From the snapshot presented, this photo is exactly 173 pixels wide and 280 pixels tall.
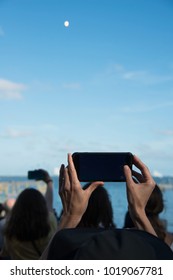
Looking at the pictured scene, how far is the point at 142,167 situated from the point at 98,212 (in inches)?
75.6

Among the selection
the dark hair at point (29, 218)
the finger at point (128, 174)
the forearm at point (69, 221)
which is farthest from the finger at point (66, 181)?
the dark hair at point (29, 218)

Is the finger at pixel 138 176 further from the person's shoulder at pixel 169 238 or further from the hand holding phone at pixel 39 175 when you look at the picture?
the hand holding phone at pixel 39 175

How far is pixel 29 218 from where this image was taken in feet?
11.6

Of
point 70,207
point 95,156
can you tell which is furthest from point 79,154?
point 70,207

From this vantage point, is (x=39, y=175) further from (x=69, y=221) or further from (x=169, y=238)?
(x=69, y=221)

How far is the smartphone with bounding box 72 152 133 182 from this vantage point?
1.50 m

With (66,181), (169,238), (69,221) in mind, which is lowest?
(169,238)

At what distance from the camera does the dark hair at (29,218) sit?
3484 mm

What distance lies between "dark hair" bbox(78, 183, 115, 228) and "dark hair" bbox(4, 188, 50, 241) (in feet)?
1.18

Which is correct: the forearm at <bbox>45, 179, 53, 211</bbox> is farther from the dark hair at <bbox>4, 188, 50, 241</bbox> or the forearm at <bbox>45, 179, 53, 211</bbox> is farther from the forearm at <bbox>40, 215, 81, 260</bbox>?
the forearm at <bbox>40, 215, 81, 260</bbox>

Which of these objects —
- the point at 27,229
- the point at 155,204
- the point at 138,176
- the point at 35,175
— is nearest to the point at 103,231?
the point at 138,176

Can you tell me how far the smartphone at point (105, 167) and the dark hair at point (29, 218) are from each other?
2.07 meters
